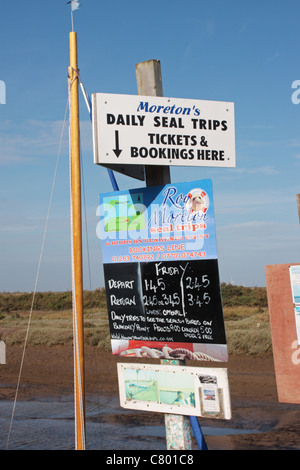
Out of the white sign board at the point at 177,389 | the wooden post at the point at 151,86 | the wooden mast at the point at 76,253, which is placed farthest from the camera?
the wooden mast at the point at 76,253

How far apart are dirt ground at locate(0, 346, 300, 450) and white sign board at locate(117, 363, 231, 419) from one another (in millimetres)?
2853

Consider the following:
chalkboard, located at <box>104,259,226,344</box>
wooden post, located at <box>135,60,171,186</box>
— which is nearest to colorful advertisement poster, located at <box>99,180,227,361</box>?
chalkboard, located at <box>104,259,226,344</box>

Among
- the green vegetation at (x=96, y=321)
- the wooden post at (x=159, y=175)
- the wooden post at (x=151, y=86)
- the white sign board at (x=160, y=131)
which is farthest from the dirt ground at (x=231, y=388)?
the white sign board at (x=160, y=131)

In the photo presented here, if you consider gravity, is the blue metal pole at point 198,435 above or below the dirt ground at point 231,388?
above

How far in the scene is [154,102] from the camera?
14.1ft

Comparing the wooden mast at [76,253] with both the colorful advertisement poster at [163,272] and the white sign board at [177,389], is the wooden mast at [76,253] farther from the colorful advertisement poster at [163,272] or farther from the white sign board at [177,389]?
the white sign board at [177,389]

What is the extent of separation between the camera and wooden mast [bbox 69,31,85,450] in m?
4.69

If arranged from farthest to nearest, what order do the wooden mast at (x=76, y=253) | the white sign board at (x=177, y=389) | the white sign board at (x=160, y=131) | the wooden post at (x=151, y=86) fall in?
1. the wooden mast at (x=76, y=253)
2. the wooden post at (x=151, y=86)
3. the white sign board at (x=160, y=131)
4. the white sign board at (x=177, y=389)

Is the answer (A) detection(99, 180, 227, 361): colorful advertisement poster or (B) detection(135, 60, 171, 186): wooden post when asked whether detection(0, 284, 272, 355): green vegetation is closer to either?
(A) detection(99, 180, 227, 361): colorful advertisement poster

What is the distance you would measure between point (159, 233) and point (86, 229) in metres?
0.96

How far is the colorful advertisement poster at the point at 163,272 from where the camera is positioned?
4270 mm

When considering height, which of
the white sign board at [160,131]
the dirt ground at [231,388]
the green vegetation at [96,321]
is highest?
the white sign board at [160,131]

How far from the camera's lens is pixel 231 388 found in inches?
406

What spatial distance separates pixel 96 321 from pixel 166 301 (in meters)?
15.2
